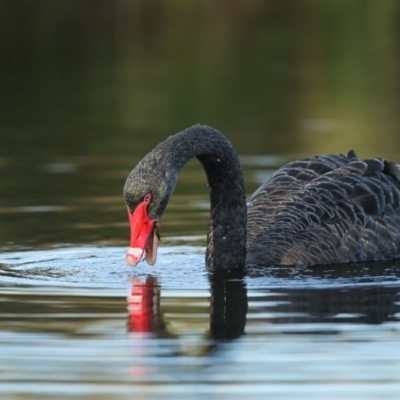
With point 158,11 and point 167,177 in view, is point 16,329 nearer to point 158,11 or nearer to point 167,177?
point 167,177

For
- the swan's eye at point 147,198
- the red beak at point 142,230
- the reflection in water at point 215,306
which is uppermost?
the swan's eye at point 147,198

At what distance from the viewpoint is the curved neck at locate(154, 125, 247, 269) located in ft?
30.6

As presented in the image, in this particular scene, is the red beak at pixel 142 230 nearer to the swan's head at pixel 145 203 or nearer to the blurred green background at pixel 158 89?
the swan's head at pixel 145 203

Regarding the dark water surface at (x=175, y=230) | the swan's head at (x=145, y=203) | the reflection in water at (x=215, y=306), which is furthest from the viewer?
the swan's head at (x=145, y=203)

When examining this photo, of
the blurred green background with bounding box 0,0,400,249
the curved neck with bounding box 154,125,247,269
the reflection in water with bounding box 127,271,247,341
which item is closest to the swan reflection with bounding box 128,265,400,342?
the reflection in water with bounding box 127,271,247,341

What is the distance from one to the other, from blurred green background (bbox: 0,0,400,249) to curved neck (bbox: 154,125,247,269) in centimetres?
141

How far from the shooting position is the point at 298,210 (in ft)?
32.4

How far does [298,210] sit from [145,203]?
2.05m

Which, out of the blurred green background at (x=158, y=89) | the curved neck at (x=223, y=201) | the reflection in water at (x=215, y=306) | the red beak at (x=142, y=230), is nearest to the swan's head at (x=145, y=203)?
the red beak at (x=142, y=230)

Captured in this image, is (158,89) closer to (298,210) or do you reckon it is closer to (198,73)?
(198,73)

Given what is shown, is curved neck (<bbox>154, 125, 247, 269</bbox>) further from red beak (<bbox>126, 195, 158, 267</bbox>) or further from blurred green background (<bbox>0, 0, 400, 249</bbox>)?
blurred green background (<bbox>0, 0, 400, 249</bbox>)

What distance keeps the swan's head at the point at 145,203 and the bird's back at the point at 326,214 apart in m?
1.45

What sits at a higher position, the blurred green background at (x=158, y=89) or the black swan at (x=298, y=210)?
the blurred green background at (x=158, y=89)

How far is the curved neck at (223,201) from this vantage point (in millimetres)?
9312
